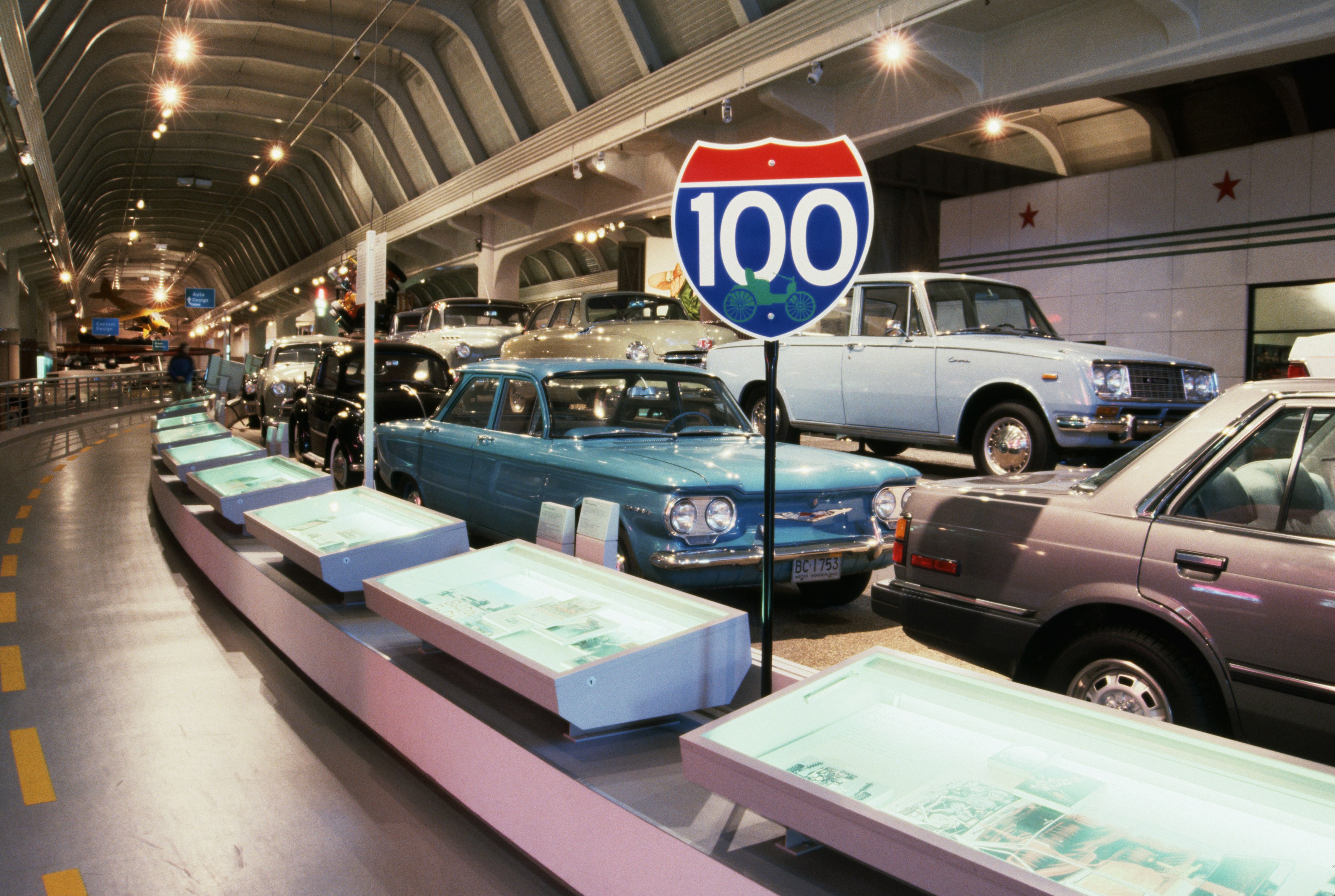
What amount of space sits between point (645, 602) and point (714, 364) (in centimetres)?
800

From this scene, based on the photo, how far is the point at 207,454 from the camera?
839cm

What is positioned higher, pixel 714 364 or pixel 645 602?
pixel 714 364

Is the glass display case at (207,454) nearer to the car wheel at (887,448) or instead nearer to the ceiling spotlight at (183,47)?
the car wheel at (887,448)

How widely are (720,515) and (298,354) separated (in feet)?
41.4

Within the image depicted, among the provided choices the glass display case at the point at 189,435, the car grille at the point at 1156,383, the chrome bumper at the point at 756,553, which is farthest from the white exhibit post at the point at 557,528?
the glass display case at the point at 189,435

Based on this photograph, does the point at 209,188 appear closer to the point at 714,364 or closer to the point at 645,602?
the point at 714,364

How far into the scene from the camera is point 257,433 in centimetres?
1591

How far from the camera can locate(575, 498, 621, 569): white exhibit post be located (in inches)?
142

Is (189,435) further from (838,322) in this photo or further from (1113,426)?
(1113,426)

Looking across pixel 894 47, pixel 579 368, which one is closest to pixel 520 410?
pixel 579 368

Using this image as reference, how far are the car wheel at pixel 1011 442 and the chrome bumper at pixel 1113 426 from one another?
0.22 meters

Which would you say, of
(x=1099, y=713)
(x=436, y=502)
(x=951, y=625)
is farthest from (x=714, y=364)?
(x=1099, y=713)

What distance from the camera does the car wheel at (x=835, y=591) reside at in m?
5.64

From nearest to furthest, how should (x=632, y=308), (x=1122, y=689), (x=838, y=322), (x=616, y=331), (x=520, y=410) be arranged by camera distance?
1. (x=1122, y=689)
2. (x=520, y=410)
3. (x=838, y=322)
4. (x=616, y=331)
5. (x=632, y=308)
